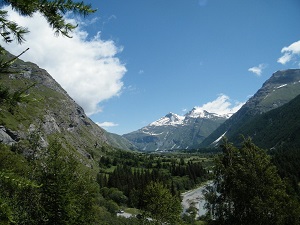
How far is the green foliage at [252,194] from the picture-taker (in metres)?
30.8

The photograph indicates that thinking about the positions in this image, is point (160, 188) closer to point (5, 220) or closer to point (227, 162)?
point (227, 162)

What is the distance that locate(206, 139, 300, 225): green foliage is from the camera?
30.8 metres

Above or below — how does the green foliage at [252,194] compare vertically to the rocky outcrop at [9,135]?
below

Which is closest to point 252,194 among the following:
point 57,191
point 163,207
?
point 57,191

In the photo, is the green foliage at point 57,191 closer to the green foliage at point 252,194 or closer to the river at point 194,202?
the green foliage at point 252,194

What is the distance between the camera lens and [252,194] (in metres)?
32.4

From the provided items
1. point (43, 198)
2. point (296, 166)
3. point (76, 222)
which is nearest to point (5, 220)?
point (43, 198)

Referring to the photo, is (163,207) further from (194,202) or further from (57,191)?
(194,202)

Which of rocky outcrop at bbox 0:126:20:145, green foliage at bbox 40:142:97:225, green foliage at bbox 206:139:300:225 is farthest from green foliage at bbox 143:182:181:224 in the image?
rocky outcrop at bbox 0:126:20:145

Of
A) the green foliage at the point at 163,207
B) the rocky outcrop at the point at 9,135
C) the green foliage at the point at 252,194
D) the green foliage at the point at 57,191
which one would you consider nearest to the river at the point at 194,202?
the green foliage at the point at 163,207

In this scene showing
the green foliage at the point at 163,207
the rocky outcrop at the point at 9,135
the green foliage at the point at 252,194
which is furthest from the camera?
the rocky outcrop at the point at 9,135

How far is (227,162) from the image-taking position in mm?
38969

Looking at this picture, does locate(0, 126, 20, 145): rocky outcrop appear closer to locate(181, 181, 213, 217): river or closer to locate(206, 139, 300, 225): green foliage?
locate(181, 181, 213, 217): river

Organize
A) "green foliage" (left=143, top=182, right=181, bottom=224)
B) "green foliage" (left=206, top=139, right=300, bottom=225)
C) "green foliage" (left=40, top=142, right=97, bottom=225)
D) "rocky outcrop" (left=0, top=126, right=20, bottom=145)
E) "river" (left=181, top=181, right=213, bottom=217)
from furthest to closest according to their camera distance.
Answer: "rocky outcrop" (left=0, top=126, right=20, bottom=145), "river" (left=181, top=181, right=213, bottom=217), "green foliage" (left=143, top=182, right=181, bottom=224), "green foliage" (left=40, top=142, right=97, bottom=225), "green foliage" (left=206, top=139, right=300, bottom=225)
